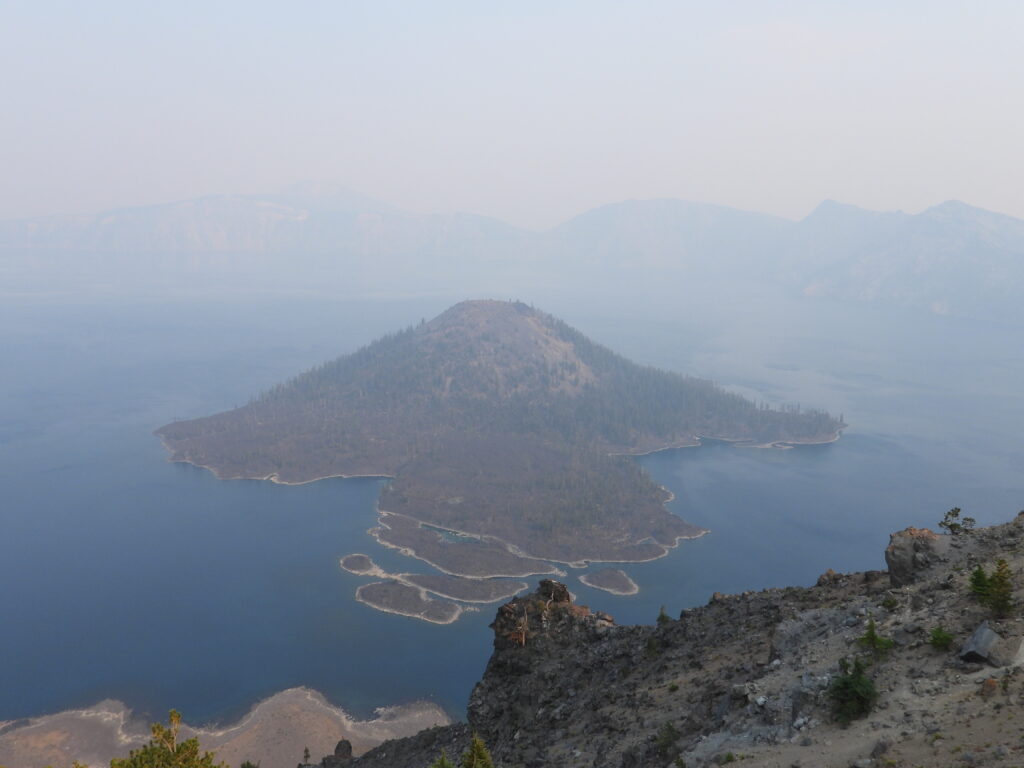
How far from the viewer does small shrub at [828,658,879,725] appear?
21.3 meters

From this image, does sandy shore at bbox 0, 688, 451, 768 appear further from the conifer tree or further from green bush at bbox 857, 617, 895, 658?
the conifer tree

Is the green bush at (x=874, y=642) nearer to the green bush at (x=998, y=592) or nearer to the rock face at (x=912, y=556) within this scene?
the green bush at (x=998, y=592)

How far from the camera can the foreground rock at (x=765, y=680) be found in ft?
65.6

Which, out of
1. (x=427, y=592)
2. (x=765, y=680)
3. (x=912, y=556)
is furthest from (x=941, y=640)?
(x=427, y=592)

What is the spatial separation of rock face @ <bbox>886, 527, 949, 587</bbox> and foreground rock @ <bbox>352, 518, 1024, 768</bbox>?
3.7 inches

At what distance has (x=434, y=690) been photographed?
355ft

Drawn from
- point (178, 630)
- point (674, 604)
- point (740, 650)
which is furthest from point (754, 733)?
point (178, 630)

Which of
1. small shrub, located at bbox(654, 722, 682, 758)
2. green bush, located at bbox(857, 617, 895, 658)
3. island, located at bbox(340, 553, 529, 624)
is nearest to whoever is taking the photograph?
green bush, located at bbox(857, 617, 895, 658)

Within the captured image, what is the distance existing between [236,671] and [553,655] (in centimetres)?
9051

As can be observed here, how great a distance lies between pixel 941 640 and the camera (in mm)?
22938

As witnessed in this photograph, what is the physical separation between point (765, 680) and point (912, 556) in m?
12.1

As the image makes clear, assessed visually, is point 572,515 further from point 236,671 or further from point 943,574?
point 943,574

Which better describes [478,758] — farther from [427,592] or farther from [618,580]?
[618,580]

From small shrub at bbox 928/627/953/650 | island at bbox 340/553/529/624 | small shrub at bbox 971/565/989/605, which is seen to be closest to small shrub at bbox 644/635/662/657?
small shrub at bbox 928/627/953/650
